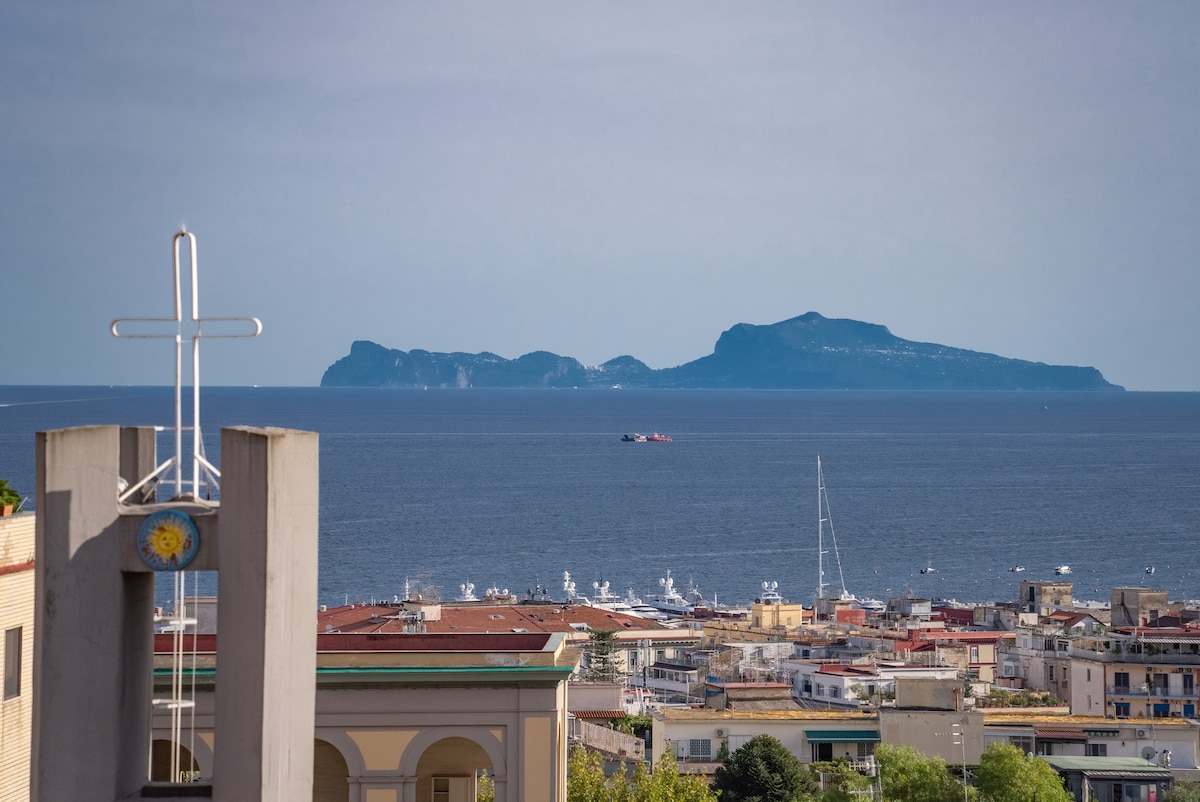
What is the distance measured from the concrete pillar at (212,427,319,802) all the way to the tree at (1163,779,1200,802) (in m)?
28.4

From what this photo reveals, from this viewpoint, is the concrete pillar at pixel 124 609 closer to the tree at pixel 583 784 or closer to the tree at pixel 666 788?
the tree at pixel 583 784

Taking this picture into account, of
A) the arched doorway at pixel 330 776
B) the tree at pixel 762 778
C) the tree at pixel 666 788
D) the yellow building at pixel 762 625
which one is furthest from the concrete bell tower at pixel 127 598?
the yellow building at pixel 762 625

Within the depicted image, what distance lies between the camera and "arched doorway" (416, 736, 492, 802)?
18.1 meters

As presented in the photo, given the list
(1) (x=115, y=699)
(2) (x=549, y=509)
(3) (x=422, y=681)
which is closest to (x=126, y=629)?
(1) (x=115, y=699)

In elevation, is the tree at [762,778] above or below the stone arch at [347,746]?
below

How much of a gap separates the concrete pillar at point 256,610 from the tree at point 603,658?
1926 inches

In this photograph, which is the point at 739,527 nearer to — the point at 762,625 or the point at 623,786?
the point at 762,625

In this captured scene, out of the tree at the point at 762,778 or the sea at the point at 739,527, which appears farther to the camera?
the sea at the point at 739,527

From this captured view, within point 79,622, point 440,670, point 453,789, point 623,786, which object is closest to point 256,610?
point 79,622

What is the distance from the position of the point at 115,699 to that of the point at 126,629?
0.37 m

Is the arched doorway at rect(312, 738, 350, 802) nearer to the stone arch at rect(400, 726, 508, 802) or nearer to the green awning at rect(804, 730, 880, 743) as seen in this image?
the stone arch at rect(400, 726, 508, 802)

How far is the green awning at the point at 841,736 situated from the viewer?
139 feet

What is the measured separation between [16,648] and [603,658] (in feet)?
162

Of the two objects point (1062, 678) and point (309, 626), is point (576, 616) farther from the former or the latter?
point (309, 626)
